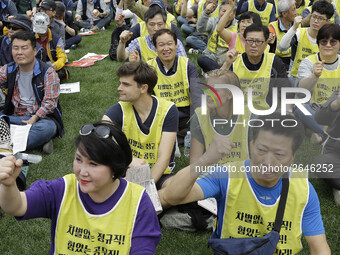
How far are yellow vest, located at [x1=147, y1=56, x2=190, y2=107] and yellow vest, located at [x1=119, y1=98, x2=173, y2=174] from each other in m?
1.41

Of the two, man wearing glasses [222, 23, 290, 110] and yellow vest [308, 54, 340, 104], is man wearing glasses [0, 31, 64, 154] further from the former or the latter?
yellow vest [308, 54, 340, 104]

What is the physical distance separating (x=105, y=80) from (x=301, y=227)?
600cm

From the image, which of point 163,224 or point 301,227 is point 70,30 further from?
point 301,227

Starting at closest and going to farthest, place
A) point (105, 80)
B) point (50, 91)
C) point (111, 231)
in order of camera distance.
Result: 1. point (111, 231)
2. point (50, 91)
3. point (105, 80)

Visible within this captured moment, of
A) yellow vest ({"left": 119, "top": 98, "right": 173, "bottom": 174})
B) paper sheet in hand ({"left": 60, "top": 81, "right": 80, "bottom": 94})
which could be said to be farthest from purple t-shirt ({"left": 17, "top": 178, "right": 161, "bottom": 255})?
paper sheet in hand ({"left": 60, "top": 81, "right": 80, "bottom": 94})

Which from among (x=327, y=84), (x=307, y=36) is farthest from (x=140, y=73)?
(x=307, y=36)

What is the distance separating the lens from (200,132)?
3848 millimetres

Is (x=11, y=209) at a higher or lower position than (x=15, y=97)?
higher

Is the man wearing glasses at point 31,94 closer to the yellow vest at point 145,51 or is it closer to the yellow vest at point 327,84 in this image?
the yellow vest at point 145,51

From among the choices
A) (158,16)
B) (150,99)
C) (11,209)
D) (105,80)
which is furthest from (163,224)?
(105,80)

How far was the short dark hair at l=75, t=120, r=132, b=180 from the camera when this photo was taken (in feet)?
7.07

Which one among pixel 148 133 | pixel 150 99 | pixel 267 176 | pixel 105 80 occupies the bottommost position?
pixel 105 80

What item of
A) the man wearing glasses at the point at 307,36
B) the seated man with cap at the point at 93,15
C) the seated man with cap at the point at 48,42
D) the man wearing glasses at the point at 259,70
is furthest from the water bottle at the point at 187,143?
the seated man with cap at the point at 93,15

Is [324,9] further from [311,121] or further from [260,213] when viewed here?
[260,213]
